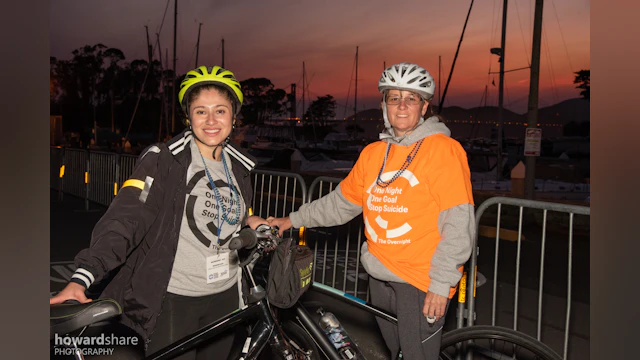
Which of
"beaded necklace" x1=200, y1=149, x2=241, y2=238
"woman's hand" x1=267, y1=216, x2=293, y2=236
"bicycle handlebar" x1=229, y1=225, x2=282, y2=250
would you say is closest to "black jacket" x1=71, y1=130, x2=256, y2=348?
"beaded necklace" x1=200, y1=149, x2=241, y2=238

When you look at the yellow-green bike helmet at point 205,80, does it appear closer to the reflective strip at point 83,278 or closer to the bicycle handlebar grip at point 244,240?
the bicycle handlebar grip at point 244,240

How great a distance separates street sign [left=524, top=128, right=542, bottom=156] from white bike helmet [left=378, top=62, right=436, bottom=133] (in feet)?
30.8

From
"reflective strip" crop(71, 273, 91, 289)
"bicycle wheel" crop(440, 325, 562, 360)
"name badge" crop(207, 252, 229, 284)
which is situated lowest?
"bicycle wheel" crop(440, 325, 562, 360)

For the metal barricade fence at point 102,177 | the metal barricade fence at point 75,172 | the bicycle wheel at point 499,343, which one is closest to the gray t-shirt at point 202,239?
the bicycle wheel at point 499,343

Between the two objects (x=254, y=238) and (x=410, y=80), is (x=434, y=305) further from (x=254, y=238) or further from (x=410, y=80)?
(x=410, y=80)

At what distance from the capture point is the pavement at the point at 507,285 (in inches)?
199

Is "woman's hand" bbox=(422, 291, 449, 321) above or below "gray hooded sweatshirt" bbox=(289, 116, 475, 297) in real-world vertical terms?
below

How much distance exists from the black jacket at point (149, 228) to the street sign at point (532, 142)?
10.3 metres

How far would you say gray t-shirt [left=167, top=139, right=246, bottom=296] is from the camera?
254 cm

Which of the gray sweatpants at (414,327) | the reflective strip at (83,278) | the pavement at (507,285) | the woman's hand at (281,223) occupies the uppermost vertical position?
the woman's hand at (281,223)

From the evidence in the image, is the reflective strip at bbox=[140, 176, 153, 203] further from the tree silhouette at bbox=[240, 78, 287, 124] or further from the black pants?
the tree silhouette at bbox=[240, 78, 287, 124]

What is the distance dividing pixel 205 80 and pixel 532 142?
1024cm

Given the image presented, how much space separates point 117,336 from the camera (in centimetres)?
498
